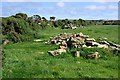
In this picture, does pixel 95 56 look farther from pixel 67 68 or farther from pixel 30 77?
pixel 30 77

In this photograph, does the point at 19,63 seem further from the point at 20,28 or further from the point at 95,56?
the point at 20,28

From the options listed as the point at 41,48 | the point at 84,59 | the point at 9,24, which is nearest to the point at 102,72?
the point at 84,59

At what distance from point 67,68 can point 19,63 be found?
10.3ft

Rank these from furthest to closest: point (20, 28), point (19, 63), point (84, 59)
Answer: point (20, 28) < point (84, 59) < point (19, 63)

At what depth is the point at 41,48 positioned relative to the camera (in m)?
28.1

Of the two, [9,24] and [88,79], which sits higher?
[9,24]

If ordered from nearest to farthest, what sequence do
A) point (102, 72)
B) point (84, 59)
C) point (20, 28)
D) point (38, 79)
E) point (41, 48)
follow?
point (38, 79) → point (102, 72) → point (84, 59) → point (41, 48) → point (20, 28)

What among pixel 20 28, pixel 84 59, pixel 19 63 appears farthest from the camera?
pixel 20 28

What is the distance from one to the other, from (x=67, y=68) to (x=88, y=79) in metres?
2.44

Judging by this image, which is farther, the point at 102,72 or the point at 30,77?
the point at 102,72

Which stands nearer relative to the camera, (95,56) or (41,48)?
(95,56)

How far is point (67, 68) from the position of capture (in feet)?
64.0

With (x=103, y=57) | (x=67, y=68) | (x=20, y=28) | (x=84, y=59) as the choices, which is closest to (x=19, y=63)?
(x=67, y=68)

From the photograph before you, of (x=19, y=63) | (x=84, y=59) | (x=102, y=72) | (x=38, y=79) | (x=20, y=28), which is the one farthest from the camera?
(x=20, y=28)
